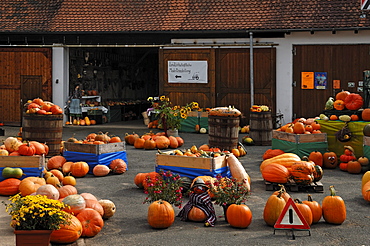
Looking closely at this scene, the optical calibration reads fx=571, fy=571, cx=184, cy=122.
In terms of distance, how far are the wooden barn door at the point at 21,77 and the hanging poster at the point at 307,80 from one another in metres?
9.59

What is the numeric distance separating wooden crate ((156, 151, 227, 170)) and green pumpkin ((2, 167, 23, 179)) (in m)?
2.39

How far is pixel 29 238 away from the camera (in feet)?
19.6

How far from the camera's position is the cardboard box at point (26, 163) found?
1011 centimetres

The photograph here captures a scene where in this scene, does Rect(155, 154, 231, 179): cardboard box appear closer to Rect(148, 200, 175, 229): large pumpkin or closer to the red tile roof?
Rect(148, 200, 175, 229): large pumpkin

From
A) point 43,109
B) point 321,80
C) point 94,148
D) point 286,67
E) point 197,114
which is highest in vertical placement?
point 286,67

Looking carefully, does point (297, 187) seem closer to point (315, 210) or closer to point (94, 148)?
point (315, 210)

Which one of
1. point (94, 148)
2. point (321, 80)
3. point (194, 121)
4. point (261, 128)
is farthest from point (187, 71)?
point (94, 148)

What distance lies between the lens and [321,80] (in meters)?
19.9

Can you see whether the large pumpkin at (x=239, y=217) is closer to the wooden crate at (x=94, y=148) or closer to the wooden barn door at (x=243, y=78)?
the wooden crate at (x=94, y=148)

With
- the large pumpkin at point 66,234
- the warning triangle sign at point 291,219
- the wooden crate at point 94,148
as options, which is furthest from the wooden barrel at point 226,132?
the large pumpkin at point 66,234

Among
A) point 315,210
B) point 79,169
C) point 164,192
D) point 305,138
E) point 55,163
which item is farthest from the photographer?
point 305,138

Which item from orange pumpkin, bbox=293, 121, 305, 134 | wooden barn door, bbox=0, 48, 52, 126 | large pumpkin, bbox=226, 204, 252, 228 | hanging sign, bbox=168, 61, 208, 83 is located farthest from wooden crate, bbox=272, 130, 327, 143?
wooden barn door, bbox=0, 48, 52, 126

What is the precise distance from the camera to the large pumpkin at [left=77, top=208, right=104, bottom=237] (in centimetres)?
710

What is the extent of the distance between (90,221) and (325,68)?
14343 mm
